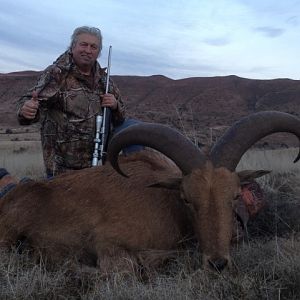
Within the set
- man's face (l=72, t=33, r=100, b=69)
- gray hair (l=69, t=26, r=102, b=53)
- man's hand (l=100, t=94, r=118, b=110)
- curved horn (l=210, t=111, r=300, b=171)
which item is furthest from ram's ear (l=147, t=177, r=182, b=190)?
gray hair (l=69, t=26, r=102, b=53)

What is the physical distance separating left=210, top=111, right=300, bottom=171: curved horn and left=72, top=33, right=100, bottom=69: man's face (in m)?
2.68

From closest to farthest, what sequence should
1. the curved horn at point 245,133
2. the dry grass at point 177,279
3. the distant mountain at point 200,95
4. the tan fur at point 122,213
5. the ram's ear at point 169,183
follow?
the dry grass at point 177,279, the tan fur at point 122,213, the curved horn at point 245,133, the ram's ear at point 169,183, the distant mountain at point 200,95

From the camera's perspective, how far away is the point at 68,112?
7406 millimetres

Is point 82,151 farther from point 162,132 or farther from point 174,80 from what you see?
point 174,80

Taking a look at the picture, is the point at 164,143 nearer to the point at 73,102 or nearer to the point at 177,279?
the point at 177,279

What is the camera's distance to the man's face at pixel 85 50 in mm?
7289

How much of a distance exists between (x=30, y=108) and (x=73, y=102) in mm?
713

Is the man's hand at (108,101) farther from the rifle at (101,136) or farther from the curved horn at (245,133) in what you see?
the curved horn at (245,133)

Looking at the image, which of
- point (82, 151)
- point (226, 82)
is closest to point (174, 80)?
point (226, 82)

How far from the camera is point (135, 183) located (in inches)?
230

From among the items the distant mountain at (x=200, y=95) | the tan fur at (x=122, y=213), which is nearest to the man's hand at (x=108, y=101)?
the tan fur at (x=122, y=213)

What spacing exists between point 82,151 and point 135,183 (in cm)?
189

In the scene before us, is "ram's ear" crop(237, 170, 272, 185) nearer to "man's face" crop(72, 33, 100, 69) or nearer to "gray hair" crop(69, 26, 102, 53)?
"man's face" crop(72, 33, 100, 69)

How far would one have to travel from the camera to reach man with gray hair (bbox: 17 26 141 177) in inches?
287
